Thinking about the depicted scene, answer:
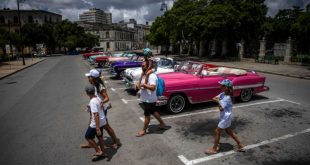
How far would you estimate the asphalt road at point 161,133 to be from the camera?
4.46 meters

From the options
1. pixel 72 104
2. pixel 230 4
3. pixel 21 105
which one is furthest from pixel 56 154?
pixel 230 4

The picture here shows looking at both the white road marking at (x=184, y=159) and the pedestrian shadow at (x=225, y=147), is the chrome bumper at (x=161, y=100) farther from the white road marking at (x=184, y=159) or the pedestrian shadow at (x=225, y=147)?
the white road marking at (x=184, y=159)

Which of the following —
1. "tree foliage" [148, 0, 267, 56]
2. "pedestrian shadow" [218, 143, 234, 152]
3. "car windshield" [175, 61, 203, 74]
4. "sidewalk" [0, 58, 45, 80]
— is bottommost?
"pedestrian shadow" [218, 143, 234, 152]

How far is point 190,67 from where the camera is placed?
8156mm

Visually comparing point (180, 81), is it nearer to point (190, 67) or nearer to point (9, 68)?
point (190, 67)

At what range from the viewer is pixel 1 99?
9.89 meters

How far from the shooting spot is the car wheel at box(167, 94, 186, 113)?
6.91 m

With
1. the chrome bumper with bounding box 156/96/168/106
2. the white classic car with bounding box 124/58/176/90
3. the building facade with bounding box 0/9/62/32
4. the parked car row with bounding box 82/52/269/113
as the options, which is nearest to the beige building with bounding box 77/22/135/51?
the building facade with bounding box 0/9/62/32

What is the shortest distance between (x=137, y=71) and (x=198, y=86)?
354 cm

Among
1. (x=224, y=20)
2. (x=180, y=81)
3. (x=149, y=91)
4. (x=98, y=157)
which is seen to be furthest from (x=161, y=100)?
(x=224, y=20)

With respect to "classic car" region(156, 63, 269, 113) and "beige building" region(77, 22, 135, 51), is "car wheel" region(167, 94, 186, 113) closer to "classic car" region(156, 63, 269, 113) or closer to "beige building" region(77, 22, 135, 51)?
"classic car" region(156, 63, 269, 113)

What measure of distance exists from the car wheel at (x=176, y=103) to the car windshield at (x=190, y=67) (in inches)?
45.3

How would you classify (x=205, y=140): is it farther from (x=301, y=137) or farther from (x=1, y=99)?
(x=1, y=99)

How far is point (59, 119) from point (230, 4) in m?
25.4
